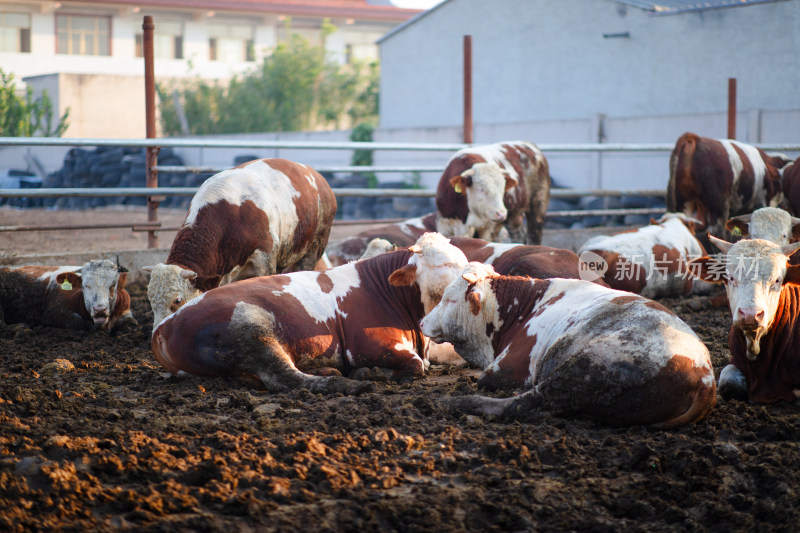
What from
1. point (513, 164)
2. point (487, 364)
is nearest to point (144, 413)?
point (487, 364)

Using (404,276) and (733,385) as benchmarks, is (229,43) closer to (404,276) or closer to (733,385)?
(404,276)

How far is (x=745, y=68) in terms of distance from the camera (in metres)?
19.5

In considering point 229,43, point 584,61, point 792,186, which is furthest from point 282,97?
point 792,186

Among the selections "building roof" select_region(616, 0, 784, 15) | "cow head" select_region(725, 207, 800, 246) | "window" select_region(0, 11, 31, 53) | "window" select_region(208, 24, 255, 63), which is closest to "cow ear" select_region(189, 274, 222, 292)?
"cow head" select_region(725, 207, 800, 246)

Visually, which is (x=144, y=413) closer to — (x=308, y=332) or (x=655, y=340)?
(x=308, y=332)

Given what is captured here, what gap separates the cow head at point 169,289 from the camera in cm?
611

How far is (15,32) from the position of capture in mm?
31422

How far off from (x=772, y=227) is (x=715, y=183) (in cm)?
229

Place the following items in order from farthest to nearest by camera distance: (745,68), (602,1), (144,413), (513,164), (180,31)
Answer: (180,31)
(602,1)
(745,68)
(513,164)
(144,413)

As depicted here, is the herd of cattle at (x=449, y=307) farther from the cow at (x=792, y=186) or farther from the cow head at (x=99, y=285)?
the cow at (x=792, y=186)

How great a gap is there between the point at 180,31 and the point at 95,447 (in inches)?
1334

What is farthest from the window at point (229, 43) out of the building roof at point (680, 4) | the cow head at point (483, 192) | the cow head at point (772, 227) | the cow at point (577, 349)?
the cow at point (577, 349)

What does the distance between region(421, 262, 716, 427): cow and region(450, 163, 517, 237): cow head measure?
3.81 metres

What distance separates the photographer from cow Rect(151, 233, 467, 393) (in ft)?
16.8
